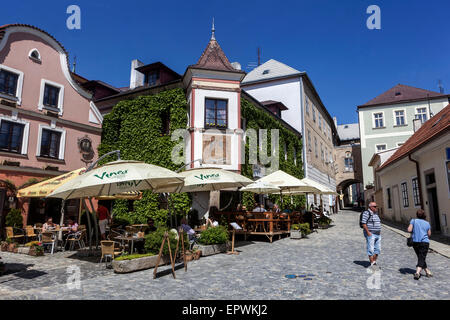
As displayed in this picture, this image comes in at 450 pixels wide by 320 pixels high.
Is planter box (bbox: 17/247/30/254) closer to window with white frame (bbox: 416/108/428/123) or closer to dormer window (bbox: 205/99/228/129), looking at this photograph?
dormer window (bbox: 205/99/228/129)

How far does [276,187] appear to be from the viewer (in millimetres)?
14664

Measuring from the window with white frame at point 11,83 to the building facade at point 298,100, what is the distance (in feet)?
62.6

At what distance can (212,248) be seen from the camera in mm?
10719

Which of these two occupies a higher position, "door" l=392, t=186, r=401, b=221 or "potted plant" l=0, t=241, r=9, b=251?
"door" l=392, t=186, r=401, b=221

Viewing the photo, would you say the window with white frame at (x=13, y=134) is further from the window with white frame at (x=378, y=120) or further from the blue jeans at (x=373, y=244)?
the window with white frame at (x=378, y=120)

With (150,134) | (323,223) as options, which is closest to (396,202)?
(323,223)

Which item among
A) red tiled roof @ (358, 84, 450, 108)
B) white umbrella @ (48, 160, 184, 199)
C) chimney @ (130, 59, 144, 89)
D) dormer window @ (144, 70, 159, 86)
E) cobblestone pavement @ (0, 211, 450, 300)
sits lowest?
cobblestone pavement @ (0, 211, 450, 300)

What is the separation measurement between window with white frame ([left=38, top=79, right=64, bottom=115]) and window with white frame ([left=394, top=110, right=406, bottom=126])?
35.7 meters

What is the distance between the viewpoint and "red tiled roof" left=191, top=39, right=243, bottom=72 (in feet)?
61.1

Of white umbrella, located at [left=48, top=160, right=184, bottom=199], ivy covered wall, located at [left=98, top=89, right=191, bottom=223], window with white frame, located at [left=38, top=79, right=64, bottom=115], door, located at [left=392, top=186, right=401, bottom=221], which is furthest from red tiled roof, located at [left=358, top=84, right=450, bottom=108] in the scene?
white umbrella, located at [left=48, top=160, right=184, bottom=199]

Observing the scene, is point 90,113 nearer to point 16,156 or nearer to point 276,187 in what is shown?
point 16,156

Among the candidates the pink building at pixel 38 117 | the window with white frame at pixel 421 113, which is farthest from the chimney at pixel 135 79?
the window with white frame at pixel 421 113

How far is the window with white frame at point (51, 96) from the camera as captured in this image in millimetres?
17750

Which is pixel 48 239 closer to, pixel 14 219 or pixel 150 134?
pixel 14 219
